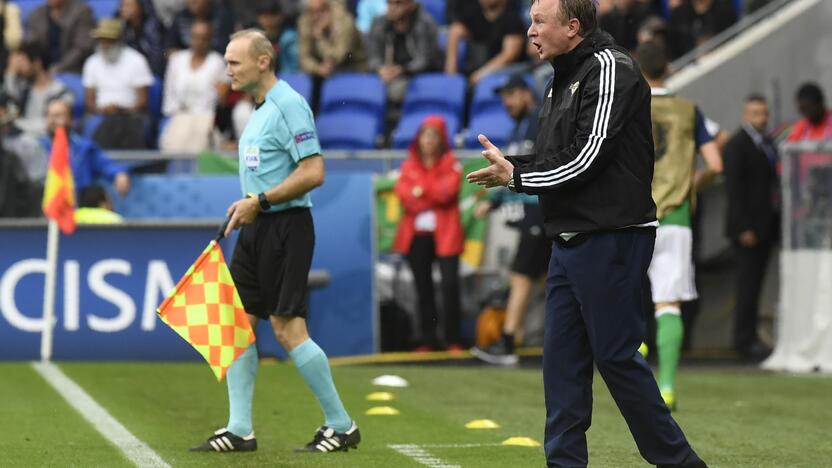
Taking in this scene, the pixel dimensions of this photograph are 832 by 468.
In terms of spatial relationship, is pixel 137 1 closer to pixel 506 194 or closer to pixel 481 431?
pixel 506 194

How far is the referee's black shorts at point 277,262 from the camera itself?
8172mm

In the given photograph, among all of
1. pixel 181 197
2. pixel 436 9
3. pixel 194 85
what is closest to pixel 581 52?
pixel 181 197

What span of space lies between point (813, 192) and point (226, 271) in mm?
7634

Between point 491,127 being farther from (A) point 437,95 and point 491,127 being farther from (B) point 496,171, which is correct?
(B) point 496,171

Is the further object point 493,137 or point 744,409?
point 493,137

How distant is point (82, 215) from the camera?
14.0 m

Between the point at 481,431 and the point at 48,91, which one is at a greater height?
the point at 48,91

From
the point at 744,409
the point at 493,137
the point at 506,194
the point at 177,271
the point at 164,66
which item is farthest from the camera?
the point at 164,66

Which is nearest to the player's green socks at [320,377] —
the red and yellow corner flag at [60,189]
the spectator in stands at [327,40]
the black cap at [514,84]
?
the red and yellow corner flag at [60,189]

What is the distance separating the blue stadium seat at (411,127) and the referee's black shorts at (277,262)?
28.9 ft

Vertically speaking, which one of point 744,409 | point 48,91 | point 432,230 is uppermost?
point 48,91

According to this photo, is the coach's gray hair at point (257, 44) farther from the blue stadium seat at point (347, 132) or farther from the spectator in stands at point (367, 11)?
the spectator in stands at point (367, 11)

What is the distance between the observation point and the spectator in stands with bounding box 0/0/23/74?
19.0 metres

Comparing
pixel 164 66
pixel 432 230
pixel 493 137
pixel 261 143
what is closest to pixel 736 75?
pixel 493 137
